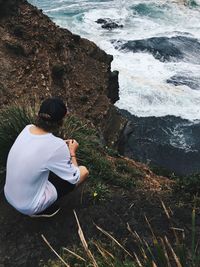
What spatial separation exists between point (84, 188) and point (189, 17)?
95.3 ft

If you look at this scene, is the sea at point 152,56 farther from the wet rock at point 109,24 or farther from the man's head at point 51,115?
the man's head at point 51,115

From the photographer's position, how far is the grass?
351cm

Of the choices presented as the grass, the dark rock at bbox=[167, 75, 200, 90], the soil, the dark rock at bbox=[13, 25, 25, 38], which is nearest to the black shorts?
the soil

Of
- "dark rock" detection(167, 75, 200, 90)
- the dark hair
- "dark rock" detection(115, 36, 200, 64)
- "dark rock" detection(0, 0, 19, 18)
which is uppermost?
the dark hair

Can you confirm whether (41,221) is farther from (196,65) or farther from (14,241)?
(196,65)

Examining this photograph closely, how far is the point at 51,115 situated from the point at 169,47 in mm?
23158

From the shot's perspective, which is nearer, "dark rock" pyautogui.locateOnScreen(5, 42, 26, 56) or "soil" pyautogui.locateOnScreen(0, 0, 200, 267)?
"soil" pyautogui.locateOnScreen(0, 0, 200, 267)

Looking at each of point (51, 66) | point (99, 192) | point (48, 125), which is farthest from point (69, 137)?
point (51, 66)

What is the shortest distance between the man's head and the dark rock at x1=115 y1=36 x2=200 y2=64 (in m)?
21.2

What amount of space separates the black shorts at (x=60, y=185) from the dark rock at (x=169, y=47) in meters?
20.9

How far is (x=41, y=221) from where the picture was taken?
19.7 ft

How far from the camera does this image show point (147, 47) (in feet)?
91.2

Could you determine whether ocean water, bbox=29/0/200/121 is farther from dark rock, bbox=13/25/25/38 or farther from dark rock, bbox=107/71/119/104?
dark rock, bbox=13/25/25/38

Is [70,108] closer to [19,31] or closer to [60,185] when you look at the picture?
[19,31]
